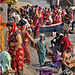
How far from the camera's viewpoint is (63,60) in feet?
21.1

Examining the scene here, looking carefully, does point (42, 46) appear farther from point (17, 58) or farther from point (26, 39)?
point (17, 58)

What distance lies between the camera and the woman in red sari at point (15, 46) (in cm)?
560

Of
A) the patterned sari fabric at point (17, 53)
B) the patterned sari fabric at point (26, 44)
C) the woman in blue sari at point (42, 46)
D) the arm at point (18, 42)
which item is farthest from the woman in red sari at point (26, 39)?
the arm at point (18, 42)

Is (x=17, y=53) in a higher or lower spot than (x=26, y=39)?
lower

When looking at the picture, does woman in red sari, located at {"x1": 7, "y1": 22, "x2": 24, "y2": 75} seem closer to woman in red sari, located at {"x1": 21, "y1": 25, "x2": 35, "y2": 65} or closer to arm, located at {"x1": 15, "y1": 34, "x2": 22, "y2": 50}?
arm, located at {"x1": 15, "y1": 34, "x2": 22, "y2": 50}

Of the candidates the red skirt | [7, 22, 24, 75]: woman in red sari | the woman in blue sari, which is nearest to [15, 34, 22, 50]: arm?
[7, 22, 24, 75]: woman in red sari

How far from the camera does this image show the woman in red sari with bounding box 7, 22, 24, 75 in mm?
5602

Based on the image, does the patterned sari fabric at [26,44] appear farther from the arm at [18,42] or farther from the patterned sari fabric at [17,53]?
the arm at [18,42]

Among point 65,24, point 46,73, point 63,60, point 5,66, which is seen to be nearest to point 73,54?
point 63,60

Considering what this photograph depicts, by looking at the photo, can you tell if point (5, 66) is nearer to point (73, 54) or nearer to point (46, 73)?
point (46, 73)

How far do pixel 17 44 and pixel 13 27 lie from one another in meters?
0.44

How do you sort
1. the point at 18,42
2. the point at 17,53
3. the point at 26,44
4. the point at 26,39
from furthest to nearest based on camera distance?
the point at 26,44 < the point at 26,39 < the point at 17,53 < the point at 18,42

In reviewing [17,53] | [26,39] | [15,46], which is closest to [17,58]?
[17,53]

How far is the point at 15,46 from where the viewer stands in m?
5.66
